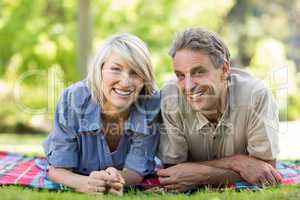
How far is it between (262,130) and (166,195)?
0.88 metres

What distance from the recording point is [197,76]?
406 cm

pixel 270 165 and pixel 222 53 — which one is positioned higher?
pixel 222 53

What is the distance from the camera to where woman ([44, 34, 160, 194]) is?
4195mm

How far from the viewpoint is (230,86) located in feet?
14.4

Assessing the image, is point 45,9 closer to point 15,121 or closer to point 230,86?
point 15,121

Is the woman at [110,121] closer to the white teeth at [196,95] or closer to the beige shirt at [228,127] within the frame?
the beige shirt at [228,127]

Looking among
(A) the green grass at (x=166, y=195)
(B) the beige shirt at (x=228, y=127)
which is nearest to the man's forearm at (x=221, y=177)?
(B) the beige shirt at (x=228, y=127)

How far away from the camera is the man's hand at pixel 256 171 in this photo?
13.8ft

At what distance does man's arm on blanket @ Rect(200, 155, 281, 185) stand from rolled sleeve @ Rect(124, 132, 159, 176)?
0.41 metres

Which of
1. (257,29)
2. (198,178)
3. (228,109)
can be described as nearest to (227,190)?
(198,178)

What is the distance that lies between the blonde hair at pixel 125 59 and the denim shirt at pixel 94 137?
5.5 inches

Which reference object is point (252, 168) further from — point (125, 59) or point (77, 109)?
point (77, 109)

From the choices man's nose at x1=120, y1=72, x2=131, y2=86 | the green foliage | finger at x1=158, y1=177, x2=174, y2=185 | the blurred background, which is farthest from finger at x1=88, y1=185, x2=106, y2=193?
the blurred background

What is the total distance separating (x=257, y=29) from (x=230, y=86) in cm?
1695
